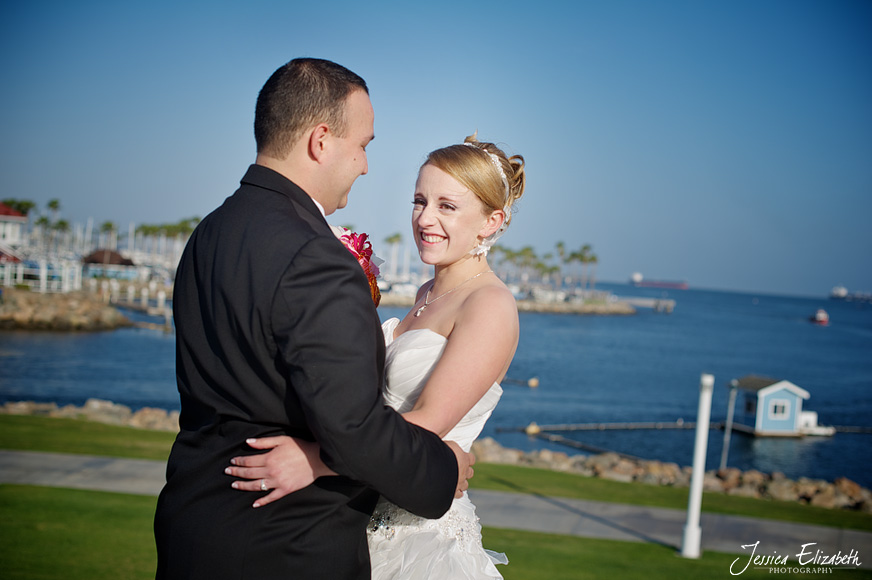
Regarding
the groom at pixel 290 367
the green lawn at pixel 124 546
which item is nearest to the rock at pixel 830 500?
the green lawn at pixel 124 546

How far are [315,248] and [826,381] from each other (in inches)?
2767

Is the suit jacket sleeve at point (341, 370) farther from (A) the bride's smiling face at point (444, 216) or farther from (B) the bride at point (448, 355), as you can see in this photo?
(A) the bride's smiling face at point (444, 216)

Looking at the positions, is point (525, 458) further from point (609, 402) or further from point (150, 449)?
point (609, 402)

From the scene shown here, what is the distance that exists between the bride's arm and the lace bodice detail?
0.09 meters

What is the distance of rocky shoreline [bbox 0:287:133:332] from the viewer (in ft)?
149

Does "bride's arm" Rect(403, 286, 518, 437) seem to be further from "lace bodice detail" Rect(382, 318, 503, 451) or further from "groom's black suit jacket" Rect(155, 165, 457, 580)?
"groom's black suit jacket" Rect(155, 165, 457, 580)

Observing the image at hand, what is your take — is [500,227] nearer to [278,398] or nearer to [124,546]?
[278,398]

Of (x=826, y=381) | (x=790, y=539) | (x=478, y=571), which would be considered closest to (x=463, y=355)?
(x=478, y=571)

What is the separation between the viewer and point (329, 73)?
214 cm

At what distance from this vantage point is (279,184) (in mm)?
2131

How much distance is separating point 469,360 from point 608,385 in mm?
47529

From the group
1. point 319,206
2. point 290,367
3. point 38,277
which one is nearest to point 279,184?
point 319,206

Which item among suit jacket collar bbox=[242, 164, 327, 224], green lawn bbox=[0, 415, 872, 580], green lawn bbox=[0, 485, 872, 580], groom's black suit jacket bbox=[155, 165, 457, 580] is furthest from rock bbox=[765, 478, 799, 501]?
suit jacket collar bbox=[242, 164, 327, 224]

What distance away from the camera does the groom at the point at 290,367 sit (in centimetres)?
185
